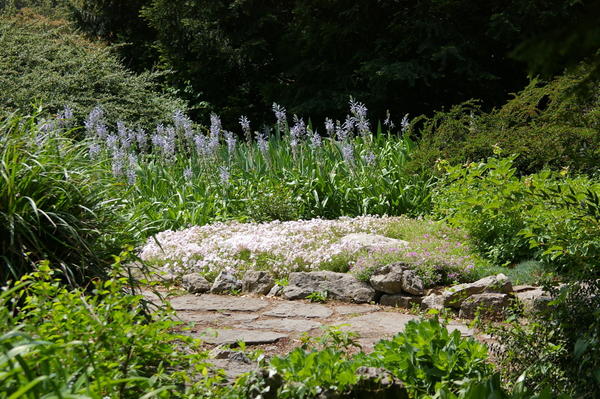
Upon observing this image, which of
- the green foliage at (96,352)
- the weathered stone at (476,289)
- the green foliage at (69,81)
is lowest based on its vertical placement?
the weathered stone at (476,289)

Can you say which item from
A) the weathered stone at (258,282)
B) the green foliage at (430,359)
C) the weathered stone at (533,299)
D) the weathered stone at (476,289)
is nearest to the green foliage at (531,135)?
the weathered stone at (533,299)

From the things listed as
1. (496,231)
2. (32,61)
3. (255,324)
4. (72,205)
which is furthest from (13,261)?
(32,61)

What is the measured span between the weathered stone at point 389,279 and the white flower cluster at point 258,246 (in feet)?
2.25

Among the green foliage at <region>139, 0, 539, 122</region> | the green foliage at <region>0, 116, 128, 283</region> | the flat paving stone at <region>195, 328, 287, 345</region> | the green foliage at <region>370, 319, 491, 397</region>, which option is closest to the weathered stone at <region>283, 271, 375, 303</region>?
the flat paving stone at <region>195, 328, 287, 345</region>

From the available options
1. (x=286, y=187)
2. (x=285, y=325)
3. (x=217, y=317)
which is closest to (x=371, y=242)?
(x=285, y=325)

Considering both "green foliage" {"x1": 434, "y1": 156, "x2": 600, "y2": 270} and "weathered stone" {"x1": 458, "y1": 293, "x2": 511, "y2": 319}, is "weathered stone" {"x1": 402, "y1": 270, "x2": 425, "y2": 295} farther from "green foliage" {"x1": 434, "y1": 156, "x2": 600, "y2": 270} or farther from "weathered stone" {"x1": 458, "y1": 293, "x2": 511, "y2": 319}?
"green foliage" {"x1": 434, "y1": 156, "x2": 600, "y2": 270}

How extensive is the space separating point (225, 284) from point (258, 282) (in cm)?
30

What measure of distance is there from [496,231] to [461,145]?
220 centimetres

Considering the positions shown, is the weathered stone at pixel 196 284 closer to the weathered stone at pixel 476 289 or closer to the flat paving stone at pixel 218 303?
the flat paving stone at pixel 218 303

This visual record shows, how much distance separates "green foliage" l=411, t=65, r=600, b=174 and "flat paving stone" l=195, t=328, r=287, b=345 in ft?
11.3

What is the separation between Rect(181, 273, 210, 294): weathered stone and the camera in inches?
236

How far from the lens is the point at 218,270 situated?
6.28 meters

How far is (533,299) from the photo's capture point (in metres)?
4.24

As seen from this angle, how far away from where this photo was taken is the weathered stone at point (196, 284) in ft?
19.7
